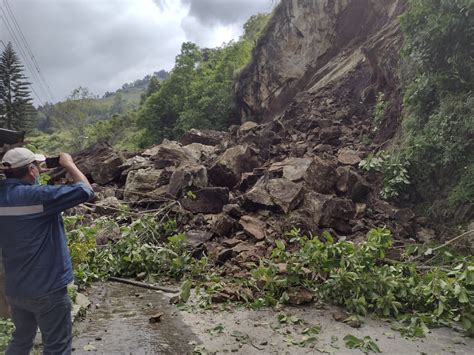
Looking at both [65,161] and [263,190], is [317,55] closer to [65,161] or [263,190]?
[263,190]

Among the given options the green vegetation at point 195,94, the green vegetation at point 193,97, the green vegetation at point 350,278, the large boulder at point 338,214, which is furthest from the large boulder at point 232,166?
the green vegetation at point 193,97

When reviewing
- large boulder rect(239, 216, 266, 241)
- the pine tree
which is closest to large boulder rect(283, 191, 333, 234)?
large boulder rect(239, 216, 266, 241)

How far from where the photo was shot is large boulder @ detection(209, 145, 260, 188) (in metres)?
10.3

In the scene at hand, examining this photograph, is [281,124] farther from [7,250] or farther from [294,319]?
[7,250]

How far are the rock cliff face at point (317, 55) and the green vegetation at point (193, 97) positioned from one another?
3137 mm

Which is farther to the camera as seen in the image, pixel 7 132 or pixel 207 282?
pixel 207 282

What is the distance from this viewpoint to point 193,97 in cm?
2619

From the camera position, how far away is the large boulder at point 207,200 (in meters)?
9.03

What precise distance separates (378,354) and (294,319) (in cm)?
106

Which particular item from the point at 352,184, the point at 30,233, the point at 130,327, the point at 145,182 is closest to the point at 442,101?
the point at 352,184

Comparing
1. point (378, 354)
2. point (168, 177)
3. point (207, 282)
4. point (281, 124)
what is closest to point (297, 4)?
point (281, 124)

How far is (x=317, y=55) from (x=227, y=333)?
15.2 m

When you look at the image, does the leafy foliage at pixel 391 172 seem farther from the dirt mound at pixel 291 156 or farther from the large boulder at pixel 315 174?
the large boulder at pixel 315 174

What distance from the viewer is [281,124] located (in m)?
13.4
